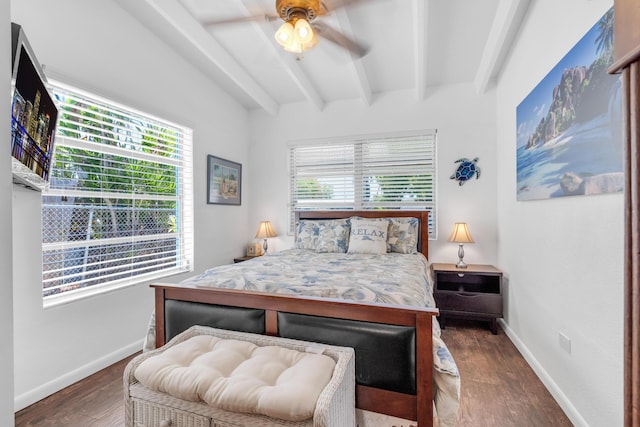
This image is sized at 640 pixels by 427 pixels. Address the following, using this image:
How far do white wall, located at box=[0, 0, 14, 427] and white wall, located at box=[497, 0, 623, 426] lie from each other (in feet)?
6.77

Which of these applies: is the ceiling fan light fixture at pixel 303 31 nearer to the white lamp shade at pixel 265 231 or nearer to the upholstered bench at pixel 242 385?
the upholstered bench at pixel 242 385

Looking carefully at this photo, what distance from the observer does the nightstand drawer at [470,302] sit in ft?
9.62

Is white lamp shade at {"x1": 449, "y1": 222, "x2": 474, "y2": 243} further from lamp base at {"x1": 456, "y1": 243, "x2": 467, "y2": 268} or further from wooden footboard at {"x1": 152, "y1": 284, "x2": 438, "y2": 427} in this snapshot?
wooden footboard at {"x1": 152, "y1": 284, "x2": 438, "y2": 427}

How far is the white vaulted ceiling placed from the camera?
2316mm

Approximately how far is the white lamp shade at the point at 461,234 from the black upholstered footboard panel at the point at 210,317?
8.14 feet

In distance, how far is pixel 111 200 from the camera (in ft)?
8.07

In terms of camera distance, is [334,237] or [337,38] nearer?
[337,38]

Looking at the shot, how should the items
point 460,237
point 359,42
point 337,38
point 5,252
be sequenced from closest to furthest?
point 5,252 → point 337,38 → point 359,42 → point 460,237

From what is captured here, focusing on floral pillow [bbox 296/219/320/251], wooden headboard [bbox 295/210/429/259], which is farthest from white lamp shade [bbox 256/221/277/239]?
floral pillow [bbox 296/219/320/251]

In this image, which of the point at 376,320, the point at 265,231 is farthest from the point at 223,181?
the point at 376,320

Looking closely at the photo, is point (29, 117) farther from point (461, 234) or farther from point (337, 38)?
point (461, 234)

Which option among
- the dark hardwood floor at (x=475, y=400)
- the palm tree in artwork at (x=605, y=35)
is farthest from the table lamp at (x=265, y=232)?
the palm tree in artwork at (x=605, y=35)

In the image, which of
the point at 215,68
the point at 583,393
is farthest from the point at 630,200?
the point at 215,68

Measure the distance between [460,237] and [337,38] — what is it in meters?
2.40
